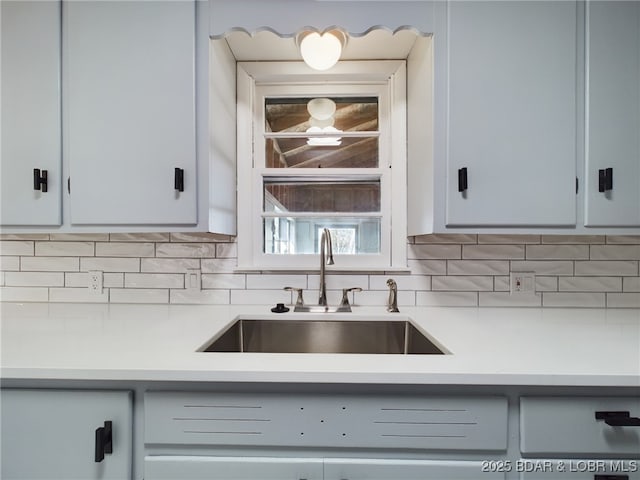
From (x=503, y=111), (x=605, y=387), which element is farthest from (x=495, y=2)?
(x=605, y=387)

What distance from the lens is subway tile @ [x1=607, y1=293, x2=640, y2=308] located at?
1.47m

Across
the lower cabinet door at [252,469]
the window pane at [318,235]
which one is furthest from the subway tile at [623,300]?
the lower cabinet door at [252,469]

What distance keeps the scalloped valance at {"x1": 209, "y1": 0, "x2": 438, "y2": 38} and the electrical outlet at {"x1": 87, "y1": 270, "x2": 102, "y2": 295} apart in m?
1.26

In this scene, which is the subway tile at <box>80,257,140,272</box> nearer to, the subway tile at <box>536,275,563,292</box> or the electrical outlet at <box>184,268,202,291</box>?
the electrical outlet at <box>184,268,202,291</box>

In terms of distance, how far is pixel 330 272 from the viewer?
1513mm

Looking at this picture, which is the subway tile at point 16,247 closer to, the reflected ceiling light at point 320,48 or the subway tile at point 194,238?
the subway tile at point 194,238

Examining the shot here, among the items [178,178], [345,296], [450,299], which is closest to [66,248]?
[178,178]

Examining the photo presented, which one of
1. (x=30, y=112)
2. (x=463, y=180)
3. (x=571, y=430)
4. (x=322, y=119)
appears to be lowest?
(x=571, y=430)

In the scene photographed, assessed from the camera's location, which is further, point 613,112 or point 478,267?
point 478,267

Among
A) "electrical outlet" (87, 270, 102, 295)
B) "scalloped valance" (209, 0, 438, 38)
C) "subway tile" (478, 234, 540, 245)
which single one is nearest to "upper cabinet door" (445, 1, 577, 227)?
"scalloped valance" (209, 0, 438, 38)

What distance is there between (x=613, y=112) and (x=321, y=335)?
4.48 ft

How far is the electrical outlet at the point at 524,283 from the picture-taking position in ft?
4.84

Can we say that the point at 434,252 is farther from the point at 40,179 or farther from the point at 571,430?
the point at 40,179

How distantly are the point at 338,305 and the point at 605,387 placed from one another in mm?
923
